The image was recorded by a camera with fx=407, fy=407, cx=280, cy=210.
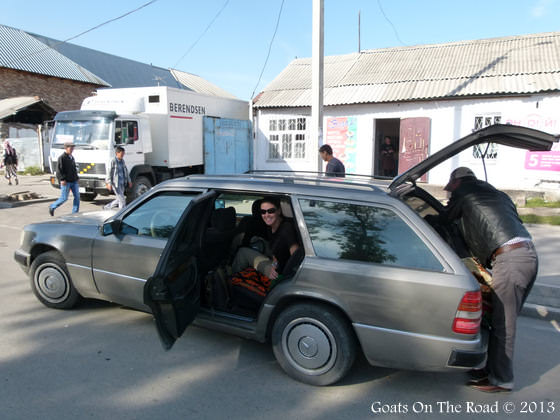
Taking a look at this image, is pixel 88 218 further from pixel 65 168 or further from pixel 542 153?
pixel 542 153

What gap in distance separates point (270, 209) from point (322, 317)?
1203 mm

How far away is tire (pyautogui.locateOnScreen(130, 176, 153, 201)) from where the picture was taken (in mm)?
11195

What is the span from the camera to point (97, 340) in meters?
3.59

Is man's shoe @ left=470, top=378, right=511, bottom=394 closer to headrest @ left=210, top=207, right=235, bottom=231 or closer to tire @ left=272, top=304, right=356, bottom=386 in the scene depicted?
tire @ left=272, top=304, right=356, bottom=386

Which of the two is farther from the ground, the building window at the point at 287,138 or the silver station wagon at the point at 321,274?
the building window at the point at 287,138

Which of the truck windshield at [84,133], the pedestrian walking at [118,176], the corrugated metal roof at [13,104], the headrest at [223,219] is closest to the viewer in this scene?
the headrest at [223,219]

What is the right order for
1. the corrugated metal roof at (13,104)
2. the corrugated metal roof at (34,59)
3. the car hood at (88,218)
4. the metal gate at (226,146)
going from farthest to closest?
1. the corrugated metal roof at (34,59)
2. the corrugated metal roof at (13,104)
3. the metal gate at (226,146)
4. the car hood at (88,218)

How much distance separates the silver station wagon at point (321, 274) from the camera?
2670 millimetres

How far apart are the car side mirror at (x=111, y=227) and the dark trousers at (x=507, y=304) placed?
Answer: 313cm

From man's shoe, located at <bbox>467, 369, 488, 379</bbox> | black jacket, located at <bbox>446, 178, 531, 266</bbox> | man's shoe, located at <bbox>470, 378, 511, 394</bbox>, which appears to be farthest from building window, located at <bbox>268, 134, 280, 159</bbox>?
man's shoe, located at <bbox>470, 378, 511, 394</bbox>

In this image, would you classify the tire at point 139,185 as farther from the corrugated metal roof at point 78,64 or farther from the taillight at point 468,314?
the corrugated metal roof at point 78,64

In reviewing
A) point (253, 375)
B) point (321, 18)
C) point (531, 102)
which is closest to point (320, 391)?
point (253, 375)

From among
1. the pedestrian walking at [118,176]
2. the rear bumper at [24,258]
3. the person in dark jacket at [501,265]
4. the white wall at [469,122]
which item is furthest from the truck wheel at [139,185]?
the person in dark jacket at [501,265]

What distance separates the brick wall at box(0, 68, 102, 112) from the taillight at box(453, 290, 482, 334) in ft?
83.5
